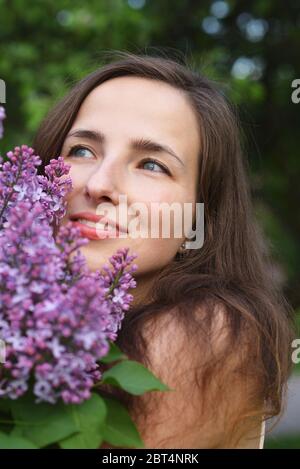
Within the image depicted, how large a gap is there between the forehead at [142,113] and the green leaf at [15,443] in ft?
3.42

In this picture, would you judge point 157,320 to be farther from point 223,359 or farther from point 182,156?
point 182,156

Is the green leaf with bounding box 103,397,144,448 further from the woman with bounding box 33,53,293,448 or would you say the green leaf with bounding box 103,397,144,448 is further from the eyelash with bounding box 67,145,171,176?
the eyelash with bounding box 67,145,171,176

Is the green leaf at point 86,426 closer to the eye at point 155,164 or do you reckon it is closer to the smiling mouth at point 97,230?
the smiling mouth at point 97,230

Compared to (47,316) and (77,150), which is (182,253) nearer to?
(77,150)

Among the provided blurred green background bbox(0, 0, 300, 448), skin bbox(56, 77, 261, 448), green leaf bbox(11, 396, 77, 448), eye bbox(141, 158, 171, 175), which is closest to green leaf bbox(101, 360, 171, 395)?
green leaf bbox(11, 396, 77, 448)

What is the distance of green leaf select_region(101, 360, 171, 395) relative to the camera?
150 cm

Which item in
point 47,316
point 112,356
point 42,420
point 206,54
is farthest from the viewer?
point 206,54

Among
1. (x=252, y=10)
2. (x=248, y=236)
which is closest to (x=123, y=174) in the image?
(x=248, y=236)

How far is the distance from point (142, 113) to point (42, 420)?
1.12 metres

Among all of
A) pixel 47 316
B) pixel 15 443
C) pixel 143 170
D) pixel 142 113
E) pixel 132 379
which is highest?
pixel 142 113

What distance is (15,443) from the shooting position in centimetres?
143

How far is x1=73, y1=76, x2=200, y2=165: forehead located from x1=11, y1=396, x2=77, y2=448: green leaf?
977 millimetres

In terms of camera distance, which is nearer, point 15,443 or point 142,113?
point 15,443

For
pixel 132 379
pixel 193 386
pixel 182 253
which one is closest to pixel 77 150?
pixel 182 253
